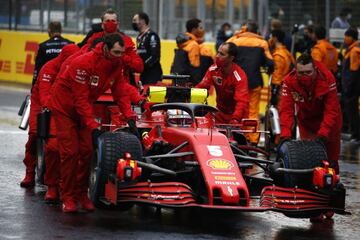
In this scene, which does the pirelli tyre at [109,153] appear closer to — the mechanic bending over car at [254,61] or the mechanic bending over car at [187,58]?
the mechanic bending over car at [254,61]

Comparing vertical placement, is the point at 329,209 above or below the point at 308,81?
below

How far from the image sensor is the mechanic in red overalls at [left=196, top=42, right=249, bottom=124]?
42.2 feet

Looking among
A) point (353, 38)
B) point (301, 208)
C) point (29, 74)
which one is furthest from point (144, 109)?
point (29, 74)

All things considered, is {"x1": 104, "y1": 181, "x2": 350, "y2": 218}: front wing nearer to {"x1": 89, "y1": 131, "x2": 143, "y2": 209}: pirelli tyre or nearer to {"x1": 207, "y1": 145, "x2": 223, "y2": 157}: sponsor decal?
{"x1": 89, "y1": 131, "x2": 143, "y2": 209}: pirelli tyre

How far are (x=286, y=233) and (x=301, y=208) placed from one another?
0.32m

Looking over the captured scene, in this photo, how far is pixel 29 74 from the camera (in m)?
29.2

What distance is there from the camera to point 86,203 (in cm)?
1106

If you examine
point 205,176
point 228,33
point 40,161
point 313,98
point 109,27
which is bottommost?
point 40,161

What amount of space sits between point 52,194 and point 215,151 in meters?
1.96

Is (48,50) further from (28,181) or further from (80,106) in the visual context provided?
(80,106)

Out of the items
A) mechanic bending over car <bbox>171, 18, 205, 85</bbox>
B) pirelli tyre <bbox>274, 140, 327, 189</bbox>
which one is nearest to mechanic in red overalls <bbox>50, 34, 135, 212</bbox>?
pirelli tyre <bbox>274, 140, 327, 189</bbox>

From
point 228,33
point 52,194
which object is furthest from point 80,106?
point 228,33

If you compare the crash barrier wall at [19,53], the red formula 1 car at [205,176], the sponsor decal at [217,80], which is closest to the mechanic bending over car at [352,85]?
the sponsor decal at [217,80]

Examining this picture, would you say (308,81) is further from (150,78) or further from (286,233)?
(150,78)
